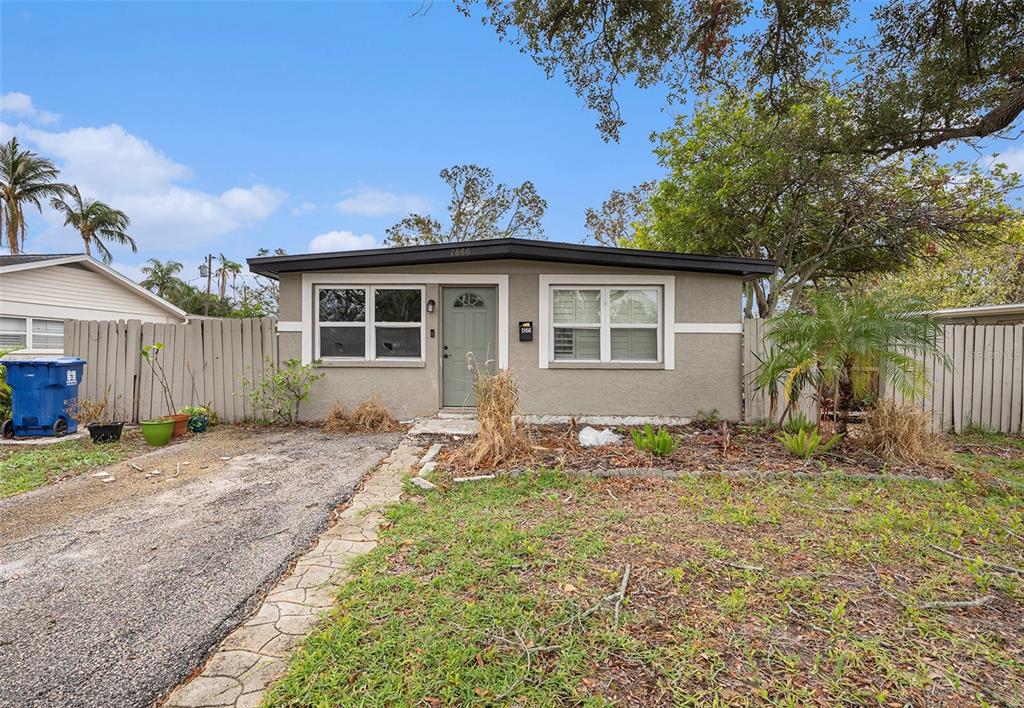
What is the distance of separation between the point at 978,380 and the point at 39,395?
1288 cm

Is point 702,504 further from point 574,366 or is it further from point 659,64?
point 659,64

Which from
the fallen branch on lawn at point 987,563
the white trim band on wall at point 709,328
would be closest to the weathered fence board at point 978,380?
the white trim band on wall at point 709,328

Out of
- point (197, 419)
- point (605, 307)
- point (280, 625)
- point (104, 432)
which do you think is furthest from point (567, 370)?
point (104, 432)

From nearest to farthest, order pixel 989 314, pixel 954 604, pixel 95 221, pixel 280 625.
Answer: pixel 280 625 → pixel 954 604 → pixel 989 314 → pixel 95 221

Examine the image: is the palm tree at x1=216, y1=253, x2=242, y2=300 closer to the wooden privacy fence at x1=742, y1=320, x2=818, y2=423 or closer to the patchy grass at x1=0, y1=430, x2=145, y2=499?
the patchy grass at x1=0, y1=430, x2=145, y2=499

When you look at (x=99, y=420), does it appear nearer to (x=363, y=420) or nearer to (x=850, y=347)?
(x=363, y=420)

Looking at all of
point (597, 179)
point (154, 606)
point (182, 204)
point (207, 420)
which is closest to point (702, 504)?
point (154, 606)

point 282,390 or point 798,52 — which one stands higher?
point 798,52

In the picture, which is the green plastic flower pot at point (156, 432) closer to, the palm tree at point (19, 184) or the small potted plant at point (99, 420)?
the small potted plant at point (99, 420)

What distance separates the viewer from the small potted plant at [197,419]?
6.62 metres

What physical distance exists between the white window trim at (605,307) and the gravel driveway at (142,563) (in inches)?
132

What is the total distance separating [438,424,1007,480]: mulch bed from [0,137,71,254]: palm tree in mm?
25855

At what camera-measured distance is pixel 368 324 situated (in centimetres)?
734

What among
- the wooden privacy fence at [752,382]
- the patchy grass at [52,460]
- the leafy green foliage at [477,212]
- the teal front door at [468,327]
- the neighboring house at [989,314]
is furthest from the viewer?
the leafy green foliage at [477,212]
